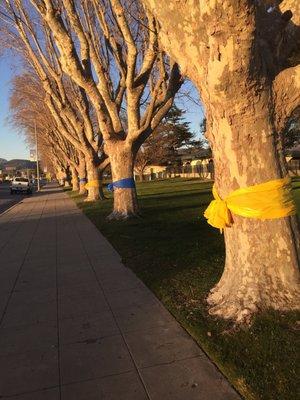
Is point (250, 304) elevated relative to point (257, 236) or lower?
lower

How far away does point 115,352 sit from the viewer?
452 cm

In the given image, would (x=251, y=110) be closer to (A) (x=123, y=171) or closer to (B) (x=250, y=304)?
(B) (x=250, y=304)

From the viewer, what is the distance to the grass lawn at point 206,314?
12.5ft

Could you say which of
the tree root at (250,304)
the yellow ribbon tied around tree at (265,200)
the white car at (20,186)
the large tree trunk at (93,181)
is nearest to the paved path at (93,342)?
the tree root at (250,304)

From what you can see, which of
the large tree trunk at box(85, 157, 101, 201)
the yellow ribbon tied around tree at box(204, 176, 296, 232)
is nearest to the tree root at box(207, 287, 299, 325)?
the yellow ribbon tied around tree at box(204, 176, 296, 232)

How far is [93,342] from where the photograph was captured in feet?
15.9

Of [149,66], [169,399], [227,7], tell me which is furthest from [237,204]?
[149,66]

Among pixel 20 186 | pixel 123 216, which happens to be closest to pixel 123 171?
pixel 123 216

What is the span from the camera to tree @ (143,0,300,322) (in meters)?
4.94

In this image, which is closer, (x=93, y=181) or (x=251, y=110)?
(x=251, y=110)

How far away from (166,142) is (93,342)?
6516 centimetres

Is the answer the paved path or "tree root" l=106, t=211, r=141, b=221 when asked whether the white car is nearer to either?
"tree root" l=106, t=211, r=141, b=221

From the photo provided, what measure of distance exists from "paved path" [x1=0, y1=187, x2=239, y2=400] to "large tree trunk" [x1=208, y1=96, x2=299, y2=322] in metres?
0.83

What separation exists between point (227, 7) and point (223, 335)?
10.1ft
